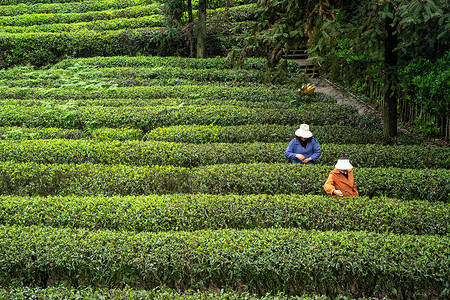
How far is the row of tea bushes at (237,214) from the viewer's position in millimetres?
5512

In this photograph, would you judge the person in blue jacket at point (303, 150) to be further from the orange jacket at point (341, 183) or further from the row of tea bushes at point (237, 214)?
the row of tea bushes at point (237, 214)

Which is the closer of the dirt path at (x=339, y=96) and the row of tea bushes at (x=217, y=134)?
the row of tea bushes at (x=217, y=134)

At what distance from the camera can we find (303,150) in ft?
24.2

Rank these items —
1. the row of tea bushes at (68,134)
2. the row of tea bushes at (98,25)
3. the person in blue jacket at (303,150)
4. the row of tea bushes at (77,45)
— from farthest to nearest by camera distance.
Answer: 1. the row of tea bushes at (98,25)
2. the row of tea bushes at (77,45)
3. the row of tea bushes at (68,134)
4. the person in blue jacket at (303,150)

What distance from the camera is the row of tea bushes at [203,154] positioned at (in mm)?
8031

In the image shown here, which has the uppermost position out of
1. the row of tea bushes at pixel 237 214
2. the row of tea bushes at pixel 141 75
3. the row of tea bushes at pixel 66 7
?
the row of tea bushes at pixel 66 7

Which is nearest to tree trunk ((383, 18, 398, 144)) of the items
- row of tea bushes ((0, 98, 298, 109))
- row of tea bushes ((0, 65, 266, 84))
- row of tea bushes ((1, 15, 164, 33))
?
row of tea bushes ((0, 98, 298, 109))

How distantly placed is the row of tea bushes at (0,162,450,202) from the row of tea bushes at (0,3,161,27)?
1869 cm

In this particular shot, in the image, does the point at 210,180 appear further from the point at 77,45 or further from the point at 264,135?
the point at 77,45

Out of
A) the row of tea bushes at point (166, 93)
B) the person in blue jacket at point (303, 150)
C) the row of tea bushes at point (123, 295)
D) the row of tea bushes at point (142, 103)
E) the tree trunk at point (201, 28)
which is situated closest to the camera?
the row of tea bushes at point (123, 295)

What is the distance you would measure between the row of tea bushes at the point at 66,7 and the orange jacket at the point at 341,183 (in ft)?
78.0

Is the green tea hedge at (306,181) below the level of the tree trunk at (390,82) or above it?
below

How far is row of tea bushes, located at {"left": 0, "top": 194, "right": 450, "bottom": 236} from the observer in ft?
18.1

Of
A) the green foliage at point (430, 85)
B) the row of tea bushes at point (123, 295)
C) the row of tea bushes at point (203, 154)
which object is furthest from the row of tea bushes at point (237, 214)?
the green foliage at point (430, 85)
